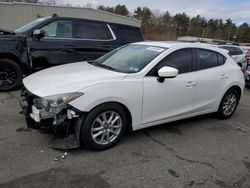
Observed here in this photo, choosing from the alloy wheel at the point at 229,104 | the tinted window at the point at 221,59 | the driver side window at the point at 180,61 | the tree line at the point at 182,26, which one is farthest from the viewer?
the tree line at the point at 182,26

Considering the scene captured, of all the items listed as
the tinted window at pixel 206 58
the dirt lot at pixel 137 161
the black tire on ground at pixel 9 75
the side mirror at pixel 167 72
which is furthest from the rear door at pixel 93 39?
the side mirror at pixel 167 72

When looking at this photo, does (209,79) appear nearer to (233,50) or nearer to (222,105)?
(222,105)

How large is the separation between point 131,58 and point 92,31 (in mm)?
3118

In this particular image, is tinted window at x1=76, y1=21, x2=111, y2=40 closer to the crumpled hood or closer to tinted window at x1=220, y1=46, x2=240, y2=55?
the crumpled hood

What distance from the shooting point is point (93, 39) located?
7168 mm

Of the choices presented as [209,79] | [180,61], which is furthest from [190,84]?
[209,79]

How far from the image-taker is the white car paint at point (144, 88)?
3.50 metres

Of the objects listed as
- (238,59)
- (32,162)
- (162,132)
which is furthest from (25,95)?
(238,59)

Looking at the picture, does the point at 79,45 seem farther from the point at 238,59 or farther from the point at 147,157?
the point at 238,59

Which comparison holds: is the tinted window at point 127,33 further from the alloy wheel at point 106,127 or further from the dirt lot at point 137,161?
the alloy wheel at point 106,127

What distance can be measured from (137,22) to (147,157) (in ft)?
98.6

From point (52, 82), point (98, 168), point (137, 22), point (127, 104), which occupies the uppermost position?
point (137, 22)

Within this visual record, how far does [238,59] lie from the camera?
14273mm

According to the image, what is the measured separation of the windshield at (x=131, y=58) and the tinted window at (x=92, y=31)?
2.39m
